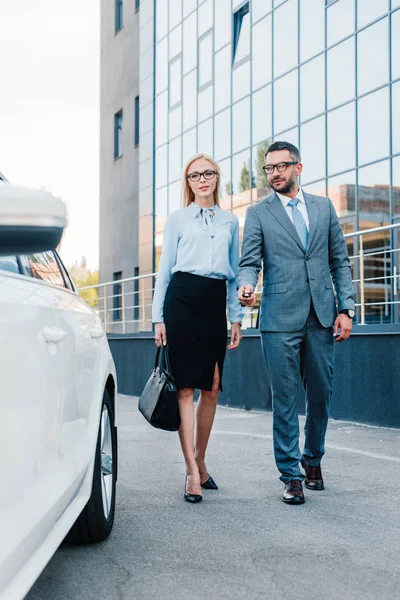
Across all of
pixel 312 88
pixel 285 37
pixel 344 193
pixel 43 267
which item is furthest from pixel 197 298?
pixel 285 37

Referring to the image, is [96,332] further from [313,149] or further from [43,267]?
[313,149]

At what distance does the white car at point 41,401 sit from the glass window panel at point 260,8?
1816 centimetres

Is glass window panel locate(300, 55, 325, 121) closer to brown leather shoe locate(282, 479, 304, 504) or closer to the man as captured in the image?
the man

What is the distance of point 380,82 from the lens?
16578mm

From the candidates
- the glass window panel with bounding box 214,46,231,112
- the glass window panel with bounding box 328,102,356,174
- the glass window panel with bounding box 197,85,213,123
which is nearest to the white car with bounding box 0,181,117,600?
the glass window panel with bounding box 328,102,356,174

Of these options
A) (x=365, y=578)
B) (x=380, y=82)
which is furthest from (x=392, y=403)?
(x=380, y=82)

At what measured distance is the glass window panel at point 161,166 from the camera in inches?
988

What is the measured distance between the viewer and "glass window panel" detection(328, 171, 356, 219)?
56.9 feet

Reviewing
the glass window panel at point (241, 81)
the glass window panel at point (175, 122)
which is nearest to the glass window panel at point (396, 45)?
the glass window panel at point (241, 81)

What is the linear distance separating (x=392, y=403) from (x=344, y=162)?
32.7 ft

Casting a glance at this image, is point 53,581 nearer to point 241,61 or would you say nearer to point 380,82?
point 380,82

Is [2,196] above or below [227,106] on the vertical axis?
below

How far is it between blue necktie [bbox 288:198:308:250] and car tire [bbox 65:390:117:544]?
1.64 m

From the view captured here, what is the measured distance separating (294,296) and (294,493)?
1153 mm
